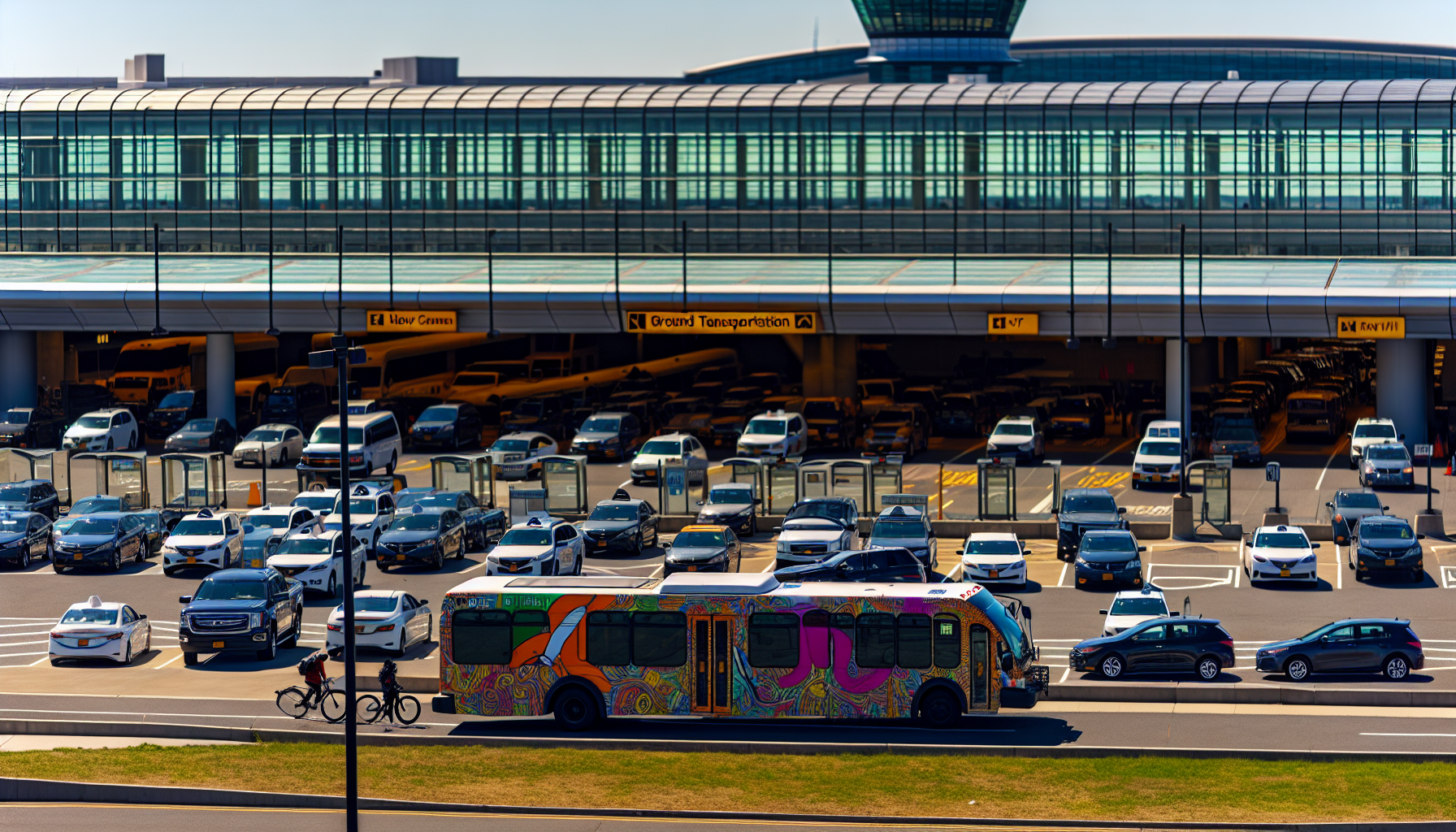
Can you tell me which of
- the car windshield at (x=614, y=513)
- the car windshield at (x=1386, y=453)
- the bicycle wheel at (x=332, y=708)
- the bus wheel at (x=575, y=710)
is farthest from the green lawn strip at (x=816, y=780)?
the car windshield at (x=1386, y=453)

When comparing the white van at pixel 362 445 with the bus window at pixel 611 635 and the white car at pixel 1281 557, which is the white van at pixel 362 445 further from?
the bus window at pixel 611 635

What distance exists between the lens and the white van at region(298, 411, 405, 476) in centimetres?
6394

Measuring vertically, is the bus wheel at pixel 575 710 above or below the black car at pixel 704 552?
below

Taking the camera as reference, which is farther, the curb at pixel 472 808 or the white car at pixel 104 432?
the white car at pixel 104 432

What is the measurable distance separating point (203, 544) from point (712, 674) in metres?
20.6

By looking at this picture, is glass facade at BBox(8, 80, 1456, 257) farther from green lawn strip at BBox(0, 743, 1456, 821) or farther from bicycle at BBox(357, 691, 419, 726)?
green lawn strip at BBox(0, 743, 1456, 821)

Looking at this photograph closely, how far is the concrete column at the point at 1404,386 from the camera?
2817 inches

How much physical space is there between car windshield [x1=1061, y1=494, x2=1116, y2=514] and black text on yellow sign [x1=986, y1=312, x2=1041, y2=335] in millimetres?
20821

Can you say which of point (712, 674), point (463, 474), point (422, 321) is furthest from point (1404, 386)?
point (712, 674)

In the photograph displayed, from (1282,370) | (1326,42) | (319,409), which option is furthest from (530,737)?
(1326,42)

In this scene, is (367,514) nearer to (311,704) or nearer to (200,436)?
(311,704)

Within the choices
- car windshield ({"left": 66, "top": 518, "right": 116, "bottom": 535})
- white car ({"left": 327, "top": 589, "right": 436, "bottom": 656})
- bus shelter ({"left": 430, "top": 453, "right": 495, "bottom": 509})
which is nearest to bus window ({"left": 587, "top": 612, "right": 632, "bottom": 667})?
white car ({"left": 327, "top": 589, "right": 436, "bottom": 656})

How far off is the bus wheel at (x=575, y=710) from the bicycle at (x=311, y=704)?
3.80m

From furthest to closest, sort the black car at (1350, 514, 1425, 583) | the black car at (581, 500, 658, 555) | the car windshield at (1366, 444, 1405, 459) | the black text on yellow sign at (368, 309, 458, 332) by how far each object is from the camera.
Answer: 1. the black text on yellow sign at (368, 309, 458, 332)
2. the car windshield at (1366, 444, 1405, 459)
3. the black car at (581, 500, 658, 555)
4. the black car at (1350, 514, 1425, 583)
